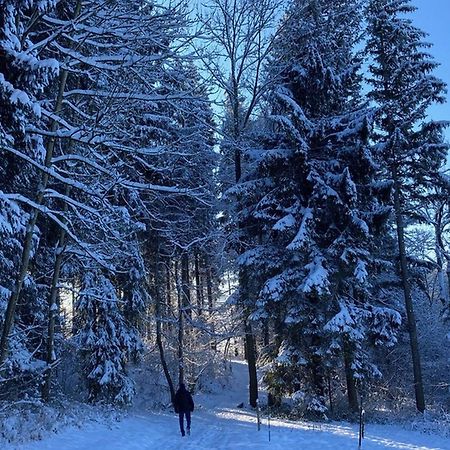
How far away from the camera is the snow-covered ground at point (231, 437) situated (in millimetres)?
10895

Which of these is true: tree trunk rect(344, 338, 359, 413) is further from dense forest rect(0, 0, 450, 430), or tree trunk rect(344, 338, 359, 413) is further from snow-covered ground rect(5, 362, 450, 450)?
snow-covered ground rect(5, 362, 450, 450)

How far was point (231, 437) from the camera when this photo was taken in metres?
12.8

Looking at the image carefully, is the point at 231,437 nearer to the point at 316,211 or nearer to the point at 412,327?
the point at 316,211

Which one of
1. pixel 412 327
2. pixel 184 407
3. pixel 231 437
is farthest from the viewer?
pixel 412 327

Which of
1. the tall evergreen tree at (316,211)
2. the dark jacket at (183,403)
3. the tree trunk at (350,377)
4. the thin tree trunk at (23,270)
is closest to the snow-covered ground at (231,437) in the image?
the dark jacket at (183,403)

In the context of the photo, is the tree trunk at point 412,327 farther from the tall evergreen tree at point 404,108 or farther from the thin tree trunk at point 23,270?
the thin tree trunk at point 23,270

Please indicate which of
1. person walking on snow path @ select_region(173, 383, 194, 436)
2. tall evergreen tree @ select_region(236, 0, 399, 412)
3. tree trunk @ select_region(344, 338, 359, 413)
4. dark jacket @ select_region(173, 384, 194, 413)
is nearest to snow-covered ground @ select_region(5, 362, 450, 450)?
person walking on snow path @ select_region(173, 383, 194, 436)

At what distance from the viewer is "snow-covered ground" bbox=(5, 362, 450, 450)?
1089 cm

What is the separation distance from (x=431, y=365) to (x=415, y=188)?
9581 mm

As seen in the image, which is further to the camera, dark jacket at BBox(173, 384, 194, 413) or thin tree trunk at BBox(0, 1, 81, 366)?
dark jacket at BBox(173, 384, 194, 413)

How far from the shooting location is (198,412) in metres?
20.8

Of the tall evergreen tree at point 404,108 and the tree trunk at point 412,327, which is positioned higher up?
the tall evergreen tree at point 404,108

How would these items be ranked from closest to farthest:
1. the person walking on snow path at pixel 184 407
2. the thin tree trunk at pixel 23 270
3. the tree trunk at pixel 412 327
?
the thin tree trunk at pixel 23 270 < the person walking on snow path at pixel 184 407 < the tree trunk at pixel 412 327

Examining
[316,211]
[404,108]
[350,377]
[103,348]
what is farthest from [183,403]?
[404,108]
